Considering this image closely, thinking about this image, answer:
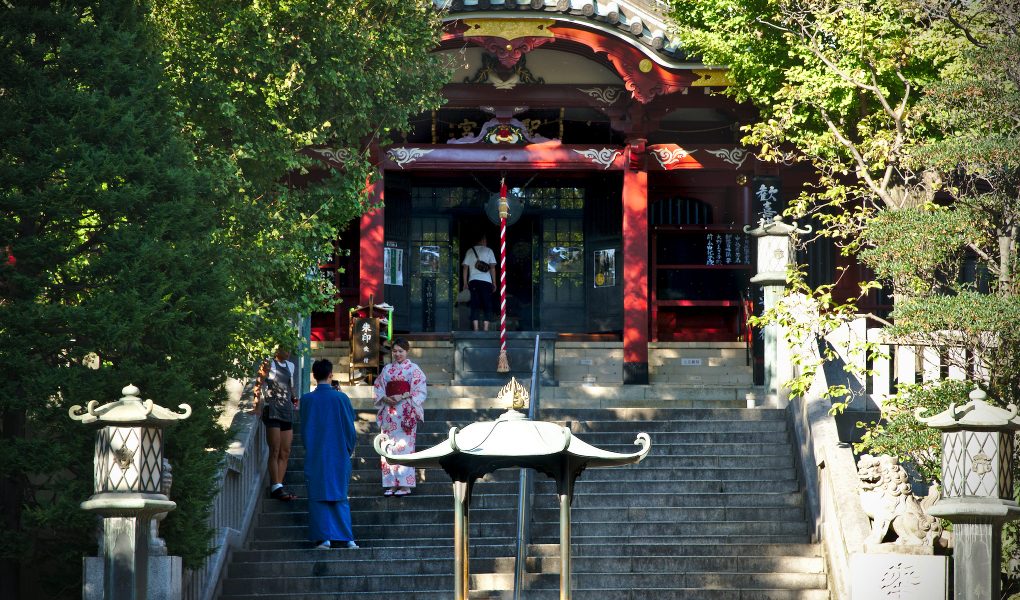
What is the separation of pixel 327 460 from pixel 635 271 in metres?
8.26

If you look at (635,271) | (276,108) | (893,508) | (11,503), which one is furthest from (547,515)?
(635,271)

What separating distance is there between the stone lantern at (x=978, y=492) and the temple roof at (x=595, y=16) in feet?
29.3

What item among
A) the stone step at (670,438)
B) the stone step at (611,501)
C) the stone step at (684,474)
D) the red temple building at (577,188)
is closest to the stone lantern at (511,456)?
the stone step at (611,501)

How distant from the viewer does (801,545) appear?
1161cm

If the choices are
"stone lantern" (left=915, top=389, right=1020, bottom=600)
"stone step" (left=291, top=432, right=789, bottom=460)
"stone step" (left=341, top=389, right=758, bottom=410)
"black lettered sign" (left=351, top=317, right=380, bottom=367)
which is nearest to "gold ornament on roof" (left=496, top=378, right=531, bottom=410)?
"stone lantern" (left=915, top=389, right=1020, bottom=600)

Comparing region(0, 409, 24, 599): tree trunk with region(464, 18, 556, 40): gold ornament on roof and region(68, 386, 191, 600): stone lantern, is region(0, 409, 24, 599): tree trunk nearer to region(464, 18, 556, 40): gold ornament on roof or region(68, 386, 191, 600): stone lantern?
region(68, 386, 191, 600): stone lantern

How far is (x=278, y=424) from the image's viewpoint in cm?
1258

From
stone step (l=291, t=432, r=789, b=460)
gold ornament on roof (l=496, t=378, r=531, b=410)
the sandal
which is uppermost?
gold ornament on roof (l=496, t=378, r=531, b=410)

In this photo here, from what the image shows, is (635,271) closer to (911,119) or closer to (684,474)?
(911,119)

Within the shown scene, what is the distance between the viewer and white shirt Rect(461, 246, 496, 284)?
65.9ft

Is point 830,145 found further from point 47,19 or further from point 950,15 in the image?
point 47,19

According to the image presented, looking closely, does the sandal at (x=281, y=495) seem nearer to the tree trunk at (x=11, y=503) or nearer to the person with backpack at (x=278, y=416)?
the person with backpack at (x=278, y=416)

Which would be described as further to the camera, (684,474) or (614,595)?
(684,474)

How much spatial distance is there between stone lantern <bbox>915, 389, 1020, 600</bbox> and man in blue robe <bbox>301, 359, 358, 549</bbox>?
181 inches
